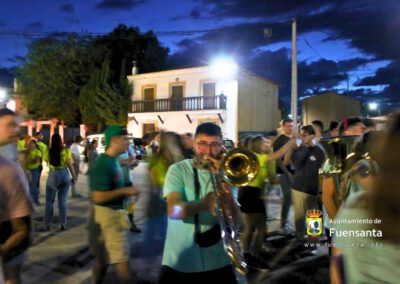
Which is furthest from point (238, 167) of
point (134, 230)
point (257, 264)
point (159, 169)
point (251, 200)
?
point (134, 230)

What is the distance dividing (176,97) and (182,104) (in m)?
0.85

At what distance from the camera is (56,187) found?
7.10 metres

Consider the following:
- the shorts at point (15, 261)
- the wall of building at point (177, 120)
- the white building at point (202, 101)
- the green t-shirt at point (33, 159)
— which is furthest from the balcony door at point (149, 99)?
the shorts at point (15, 261)

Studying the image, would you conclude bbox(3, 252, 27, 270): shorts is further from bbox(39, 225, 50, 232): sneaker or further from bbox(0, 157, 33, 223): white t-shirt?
bbox(39, 225, 50, 232): sneaker

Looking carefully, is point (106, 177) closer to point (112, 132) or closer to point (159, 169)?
point (112, 132)

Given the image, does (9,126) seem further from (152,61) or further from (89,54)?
(152,61)

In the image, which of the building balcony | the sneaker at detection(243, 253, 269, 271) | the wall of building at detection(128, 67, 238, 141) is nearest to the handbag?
the sneaker at detection(243, 253, 269, 271)

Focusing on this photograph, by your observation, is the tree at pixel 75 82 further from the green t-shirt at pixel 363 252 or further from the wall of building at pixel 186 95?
the green t-shirt at pixel 363 252

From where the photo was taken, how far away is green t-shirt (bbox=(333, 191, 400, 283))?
159 cm

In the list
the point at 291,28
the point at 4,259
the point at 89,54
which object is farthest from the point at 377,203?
the point at 89,54

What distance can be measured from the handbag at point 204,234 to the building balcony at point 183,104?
25426mm

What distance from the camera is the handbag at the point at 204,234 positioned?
2.60 m

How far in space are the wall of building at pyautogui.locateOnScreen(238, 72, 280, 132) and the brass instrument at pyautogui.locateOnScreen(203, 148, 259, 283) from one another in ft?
83.7

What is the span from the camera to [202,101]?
2927 centimetres
